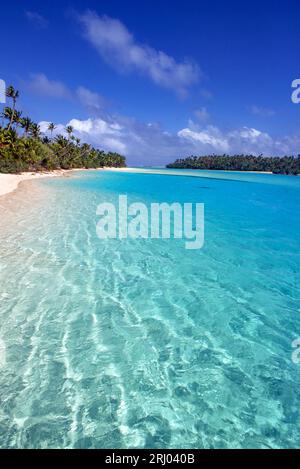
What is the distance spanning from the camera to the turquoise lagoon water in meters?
4.27

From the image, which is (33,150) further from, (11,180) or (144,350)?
(144,350)

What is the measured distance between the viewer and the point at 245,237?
17.3m

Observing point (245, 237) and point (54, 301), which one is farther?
point (245, 237)

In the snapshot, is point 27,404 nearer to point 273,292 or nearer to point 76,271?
point 76,271

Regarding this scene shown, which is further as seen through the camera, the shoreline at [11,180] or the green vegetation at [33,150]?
the green vegetation at [33,150]

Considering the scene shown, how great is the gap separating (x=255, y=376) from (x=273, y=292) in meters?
4.36

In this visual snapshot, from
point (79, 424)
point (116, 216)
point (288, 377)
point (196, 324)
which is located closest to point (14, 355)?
point (79, 424)
